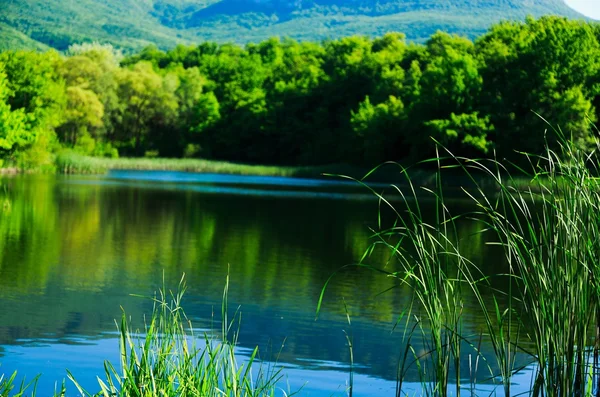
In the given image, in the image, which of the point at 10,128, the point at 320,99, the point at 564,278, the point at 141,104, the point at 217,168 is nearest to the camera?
the point at 564,278

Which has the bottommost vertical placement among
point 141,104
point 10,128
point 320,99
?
point 10,128

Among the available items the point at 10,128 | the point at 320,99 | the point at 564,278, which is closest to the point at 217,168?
the point at 320,99

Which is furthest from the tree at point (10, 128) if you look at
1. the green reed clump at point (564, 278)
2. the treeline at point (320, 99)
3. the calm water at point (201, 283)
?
the green reed clump at point (564, 278)

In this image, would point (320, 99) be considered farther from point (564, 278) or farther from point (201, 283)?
point (564, 278)

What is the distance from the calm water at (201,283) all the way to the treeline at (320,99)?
15.6m

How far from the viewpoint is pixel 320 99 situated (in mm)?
67562

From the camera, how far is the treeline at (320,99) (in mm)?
42938

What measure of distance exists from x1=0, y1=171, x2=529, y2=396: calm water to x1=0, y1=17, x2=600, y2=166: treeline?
51.3 ft

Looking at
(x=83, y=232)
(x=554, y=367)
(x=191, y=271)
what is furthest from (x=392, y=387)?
(x=83, y=232)

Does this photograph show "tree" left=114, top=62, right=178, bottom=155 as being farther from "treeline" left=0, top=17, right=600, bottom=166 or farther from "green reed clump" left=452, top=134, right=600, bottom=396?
"green reed clump" left=452, top=134, right=600, bottom=396

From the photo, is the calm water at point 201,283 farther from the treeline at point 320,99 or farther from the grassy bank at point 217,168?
the grassy bank at point 217,168

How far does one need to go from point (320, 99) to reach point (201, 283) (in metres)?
56.9

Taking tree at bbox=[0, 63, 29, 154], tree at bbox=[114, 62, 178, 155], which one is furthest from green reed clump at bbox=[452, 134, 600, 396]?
tree at bbox=[114, 62, 178, 155]

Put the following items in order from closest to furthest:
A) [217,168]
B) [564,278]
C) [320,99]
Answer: [564,278]
[217,168]
[320,99]
